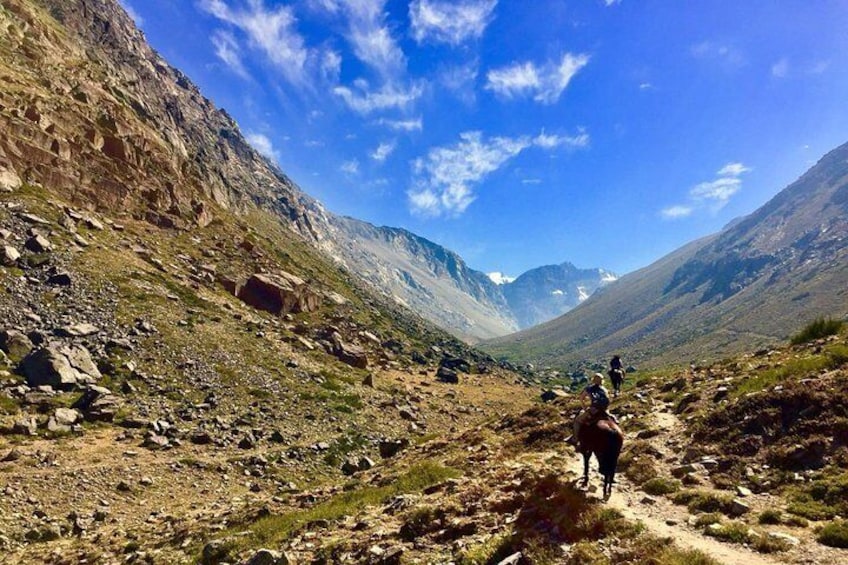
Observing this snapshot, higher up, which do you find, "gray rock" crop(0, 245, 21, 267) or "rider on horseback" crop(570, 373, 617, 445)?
"gray rock" crop(0, 245, 21, 267)

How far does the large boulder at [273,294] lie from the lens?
240 feet

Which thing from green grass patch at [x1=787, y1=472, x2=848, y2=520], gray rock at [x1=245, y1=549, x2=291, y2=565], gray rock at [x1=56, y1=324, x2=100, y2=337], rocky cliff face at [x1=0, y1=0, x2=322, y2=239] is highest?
rocky cliff face at [x1=0, y1=0, x2=322, y2=239]

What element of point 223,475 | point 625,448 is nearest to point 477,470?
point 625,448

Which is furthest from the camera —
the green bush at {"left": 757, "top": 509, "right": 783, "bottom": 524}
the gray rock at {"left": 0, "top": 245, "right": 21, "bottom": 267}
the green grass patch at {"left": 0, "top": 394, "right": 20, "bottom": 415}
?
the gray rock at {"left": 0, "top": 245, "right": 21, "bottom": 267}

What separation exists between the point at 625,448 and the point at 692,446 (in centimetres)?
238

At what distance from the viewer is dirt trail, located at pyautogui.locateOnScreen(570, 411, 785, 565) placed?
391 inches

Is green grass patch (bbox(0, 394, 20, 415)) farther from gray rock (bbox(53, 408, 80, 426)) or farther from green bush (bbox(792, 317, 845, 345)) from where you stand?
green bush (bbox(792, 317, 845, 345))

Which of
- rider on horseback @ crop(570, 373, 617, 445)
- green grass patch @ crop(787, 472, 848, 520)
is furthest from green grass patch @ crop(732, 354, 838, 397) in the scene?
rider on horseback @ crop(570, 373, 617, 445)

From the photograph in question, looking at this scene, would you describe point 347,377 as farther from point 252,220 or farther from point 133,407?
point 252,220

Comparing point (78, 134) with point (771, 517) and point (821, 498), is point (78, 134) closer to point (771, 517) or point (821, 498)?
point (771, 517)

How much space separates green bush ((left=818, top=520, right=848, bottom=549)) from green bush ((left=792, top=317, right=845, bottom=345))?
2491cm

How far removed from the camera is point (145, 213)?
75.4m

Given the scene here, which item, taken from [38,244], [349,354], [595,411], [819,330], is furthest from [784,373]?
[38,244]

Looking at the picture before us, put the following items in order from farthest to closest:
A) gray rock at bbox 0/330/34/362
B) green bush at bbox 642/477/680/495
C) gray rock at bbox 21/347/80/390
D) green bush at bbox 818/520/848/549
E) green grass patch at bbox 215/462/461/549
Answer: gray rock at bbox 0/330/34/362 → gray rock at bbox 21/347/80/390 → green grass patch at bbox 215/462/461/549 → green bush at bbox 642/477/680/495 → green bush at bbox 818/520/848/549
